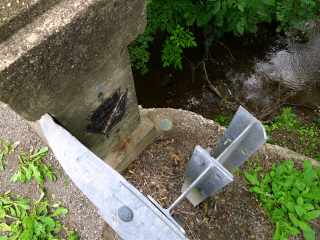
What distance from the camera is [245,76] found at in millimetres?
5684

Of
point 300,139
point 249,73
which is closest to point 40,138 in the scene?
point 300,139

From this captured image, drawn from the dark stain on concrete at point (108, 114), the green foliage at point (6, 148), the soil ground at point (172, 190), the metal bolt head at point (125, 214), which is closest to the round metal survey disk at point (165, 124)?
the soil ground at point (172, 190)

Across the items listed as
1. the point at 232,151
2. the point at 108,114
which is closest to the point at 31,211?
the point at 108,114

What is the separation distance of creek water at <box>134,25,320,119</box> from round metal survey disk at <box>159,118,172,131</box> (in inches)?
73.5

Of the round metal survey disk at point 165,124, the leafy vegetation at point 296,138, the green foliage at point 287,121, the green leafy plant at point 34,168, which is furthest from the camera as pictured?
the green foliage at point 287,121

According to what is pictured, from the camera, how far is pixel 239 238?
270cm

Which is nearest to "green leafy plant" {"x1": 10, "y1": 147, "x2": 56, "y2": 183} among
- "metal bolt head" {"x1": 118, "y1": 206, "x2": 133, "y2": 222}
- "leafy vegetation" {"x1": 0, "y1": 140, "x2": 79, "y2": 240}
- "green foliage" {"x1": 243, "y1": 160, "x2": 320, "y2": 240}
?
"leafy vegetation" {"x1": 0, "y1": 140, "x2": 79, "y2": 240}

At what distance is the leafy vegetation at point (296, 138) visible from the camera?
3.74 meters

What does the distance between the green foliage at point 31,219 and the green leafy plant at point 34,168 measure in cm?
22

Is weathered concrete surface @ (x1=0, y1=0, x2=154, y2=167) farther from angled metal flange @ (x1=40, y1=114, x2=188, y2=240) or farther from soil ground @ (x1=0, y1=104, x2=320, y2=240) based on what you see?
soil ground @ (x1=0, y1=104, x2=320, y2=240)

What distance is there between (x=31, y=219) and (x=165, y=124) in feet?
7.03

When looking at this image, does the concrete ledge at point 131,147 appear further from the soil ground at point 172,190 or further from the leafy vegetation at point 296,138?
the leafy vegetation at point 296,138

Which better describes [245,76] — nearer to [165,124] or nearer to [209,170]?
[165,124]

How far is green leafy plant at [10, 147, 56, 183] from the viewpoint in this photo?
9.35 ft
